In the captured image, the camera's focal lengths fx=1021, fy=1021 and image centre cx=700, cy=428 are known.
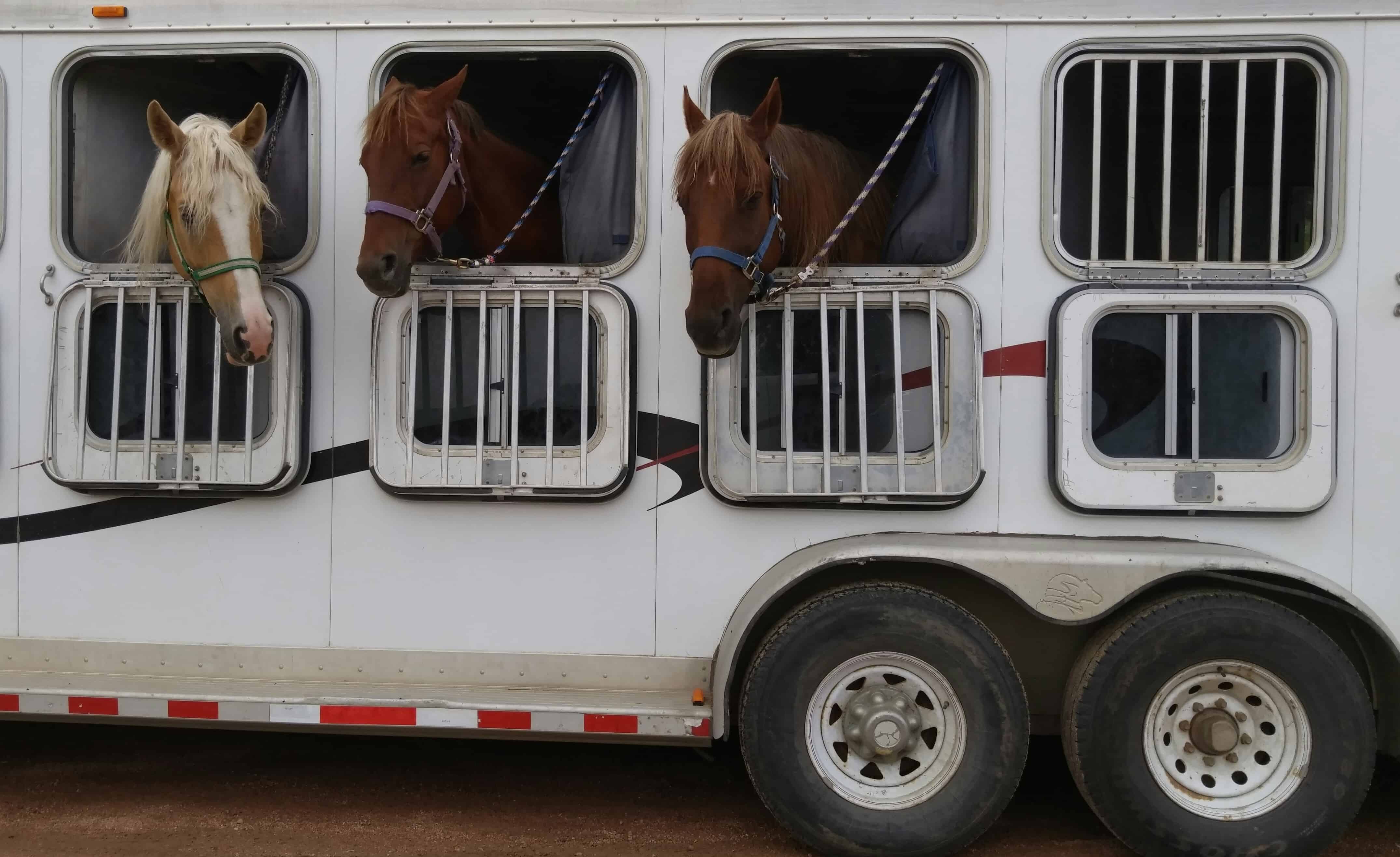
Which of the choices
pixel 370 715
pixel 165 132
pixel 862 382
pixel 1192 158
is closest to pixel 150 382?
pixel 165 132

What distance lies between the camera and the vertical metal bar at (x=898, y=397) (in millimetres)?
3291

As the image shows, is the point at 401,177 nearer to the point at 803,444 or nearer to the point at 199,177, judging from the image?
the point at 199,177

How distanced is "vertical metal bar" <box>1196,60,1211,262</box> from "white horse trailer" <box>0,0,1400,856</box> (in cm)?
2

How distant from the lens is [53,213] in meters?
3.57

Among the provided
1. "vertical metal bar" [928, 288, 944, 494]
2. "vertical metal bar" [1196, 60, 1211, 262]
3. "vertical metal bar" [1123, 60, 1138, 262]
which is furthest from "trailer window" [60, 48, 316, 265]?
"vertical metal bar" [1196, 60, 1211, 262]

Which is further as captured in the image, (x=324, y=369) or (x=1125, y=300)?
(x=324, y=369)

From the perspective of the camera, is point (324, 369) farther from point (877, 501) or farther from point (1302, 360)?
point (1302, 360)

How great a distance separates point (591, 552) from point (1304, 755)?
2.35m

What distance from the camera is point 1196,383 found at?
3.26 m

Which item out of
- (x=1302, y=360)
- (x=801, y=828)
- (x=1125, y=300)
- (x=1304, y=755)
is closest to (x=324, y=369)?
(x=801, y=828)

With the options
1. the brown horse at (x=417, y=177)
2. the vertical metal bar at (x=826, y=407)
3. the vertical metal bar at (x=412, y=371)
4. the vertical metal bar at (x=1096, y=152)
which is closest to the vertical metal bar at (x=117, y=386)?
the vertical metal bar at (x=412, y=371)

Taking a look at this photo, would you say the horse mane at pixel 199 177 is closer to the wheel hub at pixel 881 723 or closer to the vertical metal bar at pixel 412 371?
the vertical metal bar at pixel 412 371

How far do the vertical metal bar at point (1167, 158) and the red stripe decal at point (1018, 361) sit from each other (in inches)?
19.7

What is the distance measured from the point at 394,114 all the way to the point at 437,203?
309 millimetres
